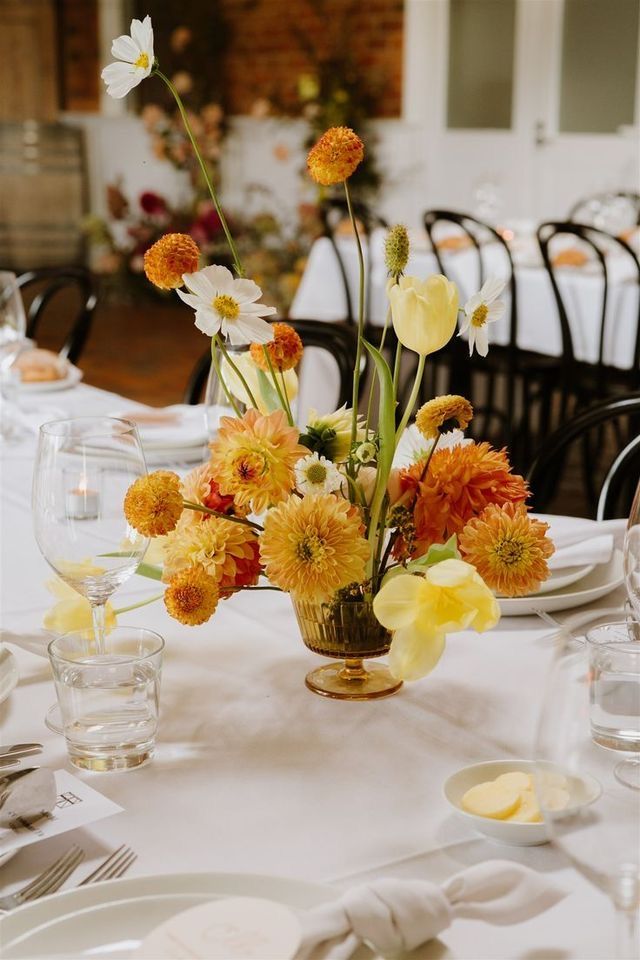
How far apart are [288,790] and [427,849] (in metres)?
0.12

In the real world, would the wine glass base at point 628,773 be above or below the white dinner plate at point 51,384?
above

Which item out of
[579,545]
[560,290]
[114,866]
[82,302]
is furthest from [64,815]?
[560,290]

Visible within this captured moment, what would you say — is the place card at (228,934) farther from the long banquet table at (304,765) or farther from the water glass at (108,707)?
the water glass at (108,707)

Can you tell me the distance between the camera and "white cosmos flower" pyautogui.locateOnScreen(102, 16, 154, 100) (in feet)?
2.93

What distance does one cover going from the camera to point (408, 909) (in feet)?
1.98

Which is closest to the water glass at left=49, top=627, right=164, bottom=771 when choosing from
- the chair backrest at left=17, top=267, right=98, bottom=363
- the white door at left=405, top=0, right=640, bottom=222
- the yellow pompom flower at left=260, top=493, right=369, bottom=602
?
the yellow pompom flower at left=260, top=493, right=369, bottom=602

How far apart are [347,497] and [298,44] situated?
723 cm

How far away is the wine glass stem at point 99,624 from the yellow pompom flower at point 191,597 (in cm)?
9

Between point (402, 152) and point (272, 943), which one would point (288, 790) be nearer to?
point (272, 943)

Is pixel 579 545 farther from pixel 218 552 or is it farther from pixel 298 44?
pixel 298 44

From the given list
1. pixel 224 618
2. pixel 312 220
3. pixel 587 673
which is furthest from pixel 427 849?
pixel 312 220

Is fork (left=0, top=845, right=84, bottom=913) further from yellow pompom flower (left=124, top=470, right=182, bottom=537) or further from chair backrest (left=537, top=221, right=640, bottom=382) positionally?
chair backrest (left=537, top=221, right=640, bottom=382)

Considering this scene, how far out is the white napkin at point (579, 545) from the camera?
120 centimetres

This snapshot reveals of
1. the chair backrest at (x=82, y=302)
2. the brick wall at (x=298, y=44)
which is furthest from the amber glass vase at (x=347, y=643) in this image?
the brick wall at (x=298, y=44)
